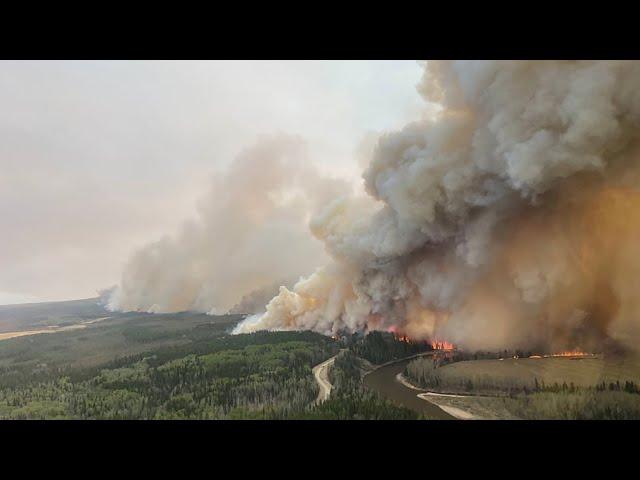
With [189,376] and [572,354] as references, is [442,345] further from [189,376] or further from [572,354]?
[189,376]

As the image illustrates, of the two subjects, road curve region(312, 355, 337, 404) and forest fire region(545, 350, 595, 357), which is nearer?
road curve region(312, 355, 337, 404)

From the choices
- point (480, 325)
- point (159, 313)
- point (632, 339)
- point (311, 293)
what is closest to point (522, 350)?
point (480, 325)

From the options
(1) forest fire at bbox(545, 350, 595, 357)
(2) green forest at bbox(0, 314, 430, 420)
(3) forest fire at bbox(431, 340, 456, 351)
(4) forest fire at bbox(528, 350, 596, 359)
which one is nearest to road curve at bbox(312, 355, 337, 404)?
(2) green forest at bbox(0, 314, 430, 420)

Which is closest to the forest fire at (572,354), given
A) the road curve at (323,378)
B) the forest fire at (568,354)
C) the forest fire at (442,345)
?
the forest fire at (568,354)

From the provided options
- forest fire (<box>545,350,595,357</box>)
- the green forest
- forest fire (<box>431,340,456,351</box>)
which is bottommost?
the green forest

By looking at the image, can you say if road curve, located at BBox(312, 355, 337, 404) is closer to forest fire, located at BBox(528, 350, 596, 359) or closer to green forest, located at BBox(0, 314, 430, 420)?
green forest, located at BBox(0, 314, 430, 420)

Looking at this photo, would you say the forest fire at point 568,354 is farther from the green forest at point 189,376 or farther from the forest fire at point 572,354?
the green forest at point 189,376

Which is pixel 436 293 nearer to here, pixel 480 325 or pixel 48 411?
pixel 480 325

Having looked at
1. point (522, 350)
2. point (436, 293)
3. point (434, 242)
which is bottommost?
point (522, 350)

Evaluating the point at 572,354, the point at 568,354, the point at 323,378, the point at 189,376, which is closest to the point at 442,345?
the point at 568,354
